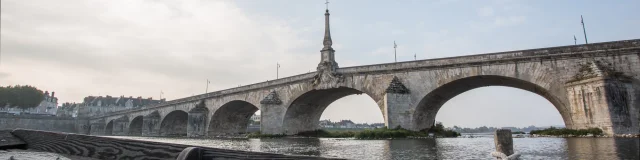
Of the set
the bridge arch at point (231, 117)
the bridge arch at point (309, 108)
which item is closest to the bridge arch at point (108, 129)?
the bridge arch at point (231, 117)

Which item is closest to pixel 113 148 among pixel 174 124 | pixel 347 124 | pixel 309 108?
pixel 309 108

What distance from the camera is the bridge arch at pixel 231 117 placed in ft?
148

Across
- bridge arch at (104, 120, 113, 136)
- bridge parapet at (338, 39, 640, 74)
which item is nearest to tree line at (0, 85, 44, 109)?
bridge arch at (104, 120, 113, 136)

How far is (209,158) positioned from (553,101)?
2476 centimetres

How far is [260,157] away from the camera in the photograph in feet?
8.26

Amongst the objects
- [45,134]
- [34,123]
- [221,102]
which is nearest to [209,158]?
[45,134]

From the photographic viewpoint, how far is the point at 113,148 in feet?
12.8

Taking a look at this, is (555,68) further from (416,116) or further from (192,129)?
(192,129)

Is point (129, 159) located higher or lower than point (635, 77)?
lower

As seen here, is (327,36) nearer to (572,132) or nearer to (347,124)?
(572,132)

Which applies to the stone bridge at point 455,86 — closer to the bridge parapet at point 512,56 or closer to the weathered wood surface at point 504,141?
the bridge parapet at point 512,56

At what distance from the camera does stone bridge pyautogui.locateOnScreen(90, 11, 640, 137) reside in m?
18.1

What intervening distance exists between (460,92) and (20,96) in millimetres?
88721

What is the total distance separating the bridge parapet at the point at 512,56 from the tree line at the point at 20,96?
272ft
